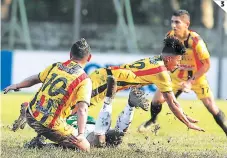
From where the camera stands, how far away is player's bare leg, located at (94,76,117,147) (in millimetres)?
9148

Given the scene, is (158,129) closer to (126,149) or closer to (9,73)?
(126,149)

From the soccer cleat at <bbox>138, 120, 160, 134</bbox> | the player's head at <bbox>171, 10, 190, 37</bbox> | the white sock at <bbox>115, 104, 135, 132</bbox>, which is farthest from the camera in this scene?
the soccer cleat at <bbox>138, 120, 160, 134</bbox>

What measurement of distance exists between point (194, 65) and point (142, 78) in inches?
83.0

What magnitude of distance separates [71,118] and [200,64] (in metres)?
2.50

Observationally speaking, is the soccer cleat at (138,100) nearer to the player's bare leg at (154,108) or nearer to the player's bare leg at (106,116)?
the player's bare leg at (106,116)

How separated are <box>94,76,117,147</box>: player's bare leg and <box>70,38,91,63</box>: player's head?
2.74 ft

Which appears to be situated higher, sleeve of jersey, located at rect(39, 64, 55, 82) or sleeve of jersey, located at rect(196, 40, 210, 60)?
Answer: sleeve of jersey, located at rect(39, 64, 55, 82)

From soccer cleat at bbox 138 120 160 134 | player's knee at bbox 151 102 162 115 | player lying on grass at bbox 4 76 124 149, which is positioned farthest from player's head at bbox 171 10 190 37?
player lying on grass at bbox 4 76 124 149

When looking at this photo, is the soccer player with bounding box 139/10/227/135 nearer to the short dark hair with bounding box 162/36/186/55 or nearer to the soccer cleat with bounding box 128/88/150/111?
the soccer cleat with bounding box 128/88/150/111

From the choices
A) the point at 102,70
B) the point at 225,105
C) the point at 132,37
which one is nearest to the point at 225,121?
the point at 102,70

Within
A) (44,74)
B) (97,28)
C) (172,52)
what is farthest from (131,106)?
(97,28)

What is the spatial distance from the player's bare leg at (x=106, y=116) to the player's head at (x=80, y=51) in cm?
84

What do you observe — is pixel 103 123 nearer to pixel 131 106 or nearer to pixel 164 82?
pixel 131 106

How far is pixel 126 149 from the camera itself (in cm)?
918
